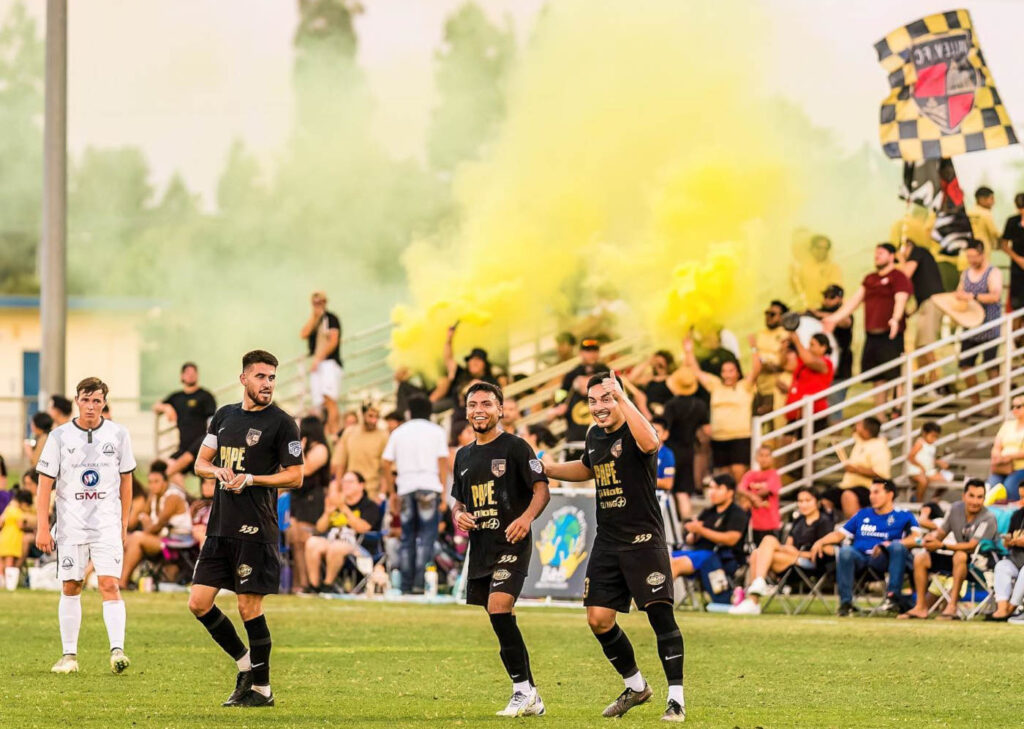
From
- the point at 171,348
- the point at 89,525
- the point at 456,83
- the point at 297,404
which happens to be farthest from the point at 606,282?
the point at 171,348

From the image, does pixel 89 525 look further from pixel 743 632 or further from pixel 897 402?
pixel 897 402

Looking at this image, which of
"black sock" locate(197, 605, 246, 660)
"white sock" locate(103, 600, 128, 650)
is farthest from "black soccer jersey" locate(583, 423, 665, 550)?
"white sock" locate(103, 600, 128, 650)

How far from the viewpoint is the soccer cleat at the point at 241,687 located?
9.87 metres

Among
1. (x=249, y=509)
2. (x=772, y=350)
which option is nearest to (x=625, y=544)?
(x=249, y=509)

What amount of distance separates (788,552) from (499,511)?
8.23 meters

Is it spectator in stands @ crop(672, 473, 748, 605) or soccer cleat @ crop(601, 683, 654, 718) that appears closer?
soccer cleat @ crop(601, 683, 654, 718)

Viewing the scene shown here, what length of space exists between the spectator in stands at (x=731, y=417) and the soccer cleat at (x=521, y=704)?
34.2 ft

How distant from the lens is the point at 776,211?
24828 millimetres

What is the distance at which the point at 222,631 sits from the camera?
10.1 metres

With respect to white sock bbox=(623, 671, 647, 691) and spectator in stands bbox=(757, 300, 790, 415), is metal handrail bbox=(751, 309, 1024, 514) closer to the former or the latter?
spectator in stands bbox=(757, 300, 790, 415)

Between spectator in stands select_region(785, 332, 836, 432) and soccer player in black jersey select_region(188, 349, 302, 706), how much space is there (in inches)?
423

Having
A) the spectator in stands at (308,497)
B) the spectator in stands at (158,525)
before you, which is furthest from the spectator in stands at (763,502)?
the spectator in stands at (158,525)

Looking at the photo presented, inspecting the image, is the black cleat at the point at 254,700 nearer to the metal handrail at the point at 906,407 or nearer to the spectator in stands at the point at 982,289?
the metal handrail at the point at 906,407

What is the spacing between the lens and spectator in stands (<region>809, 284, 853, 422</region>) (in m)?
20.3
